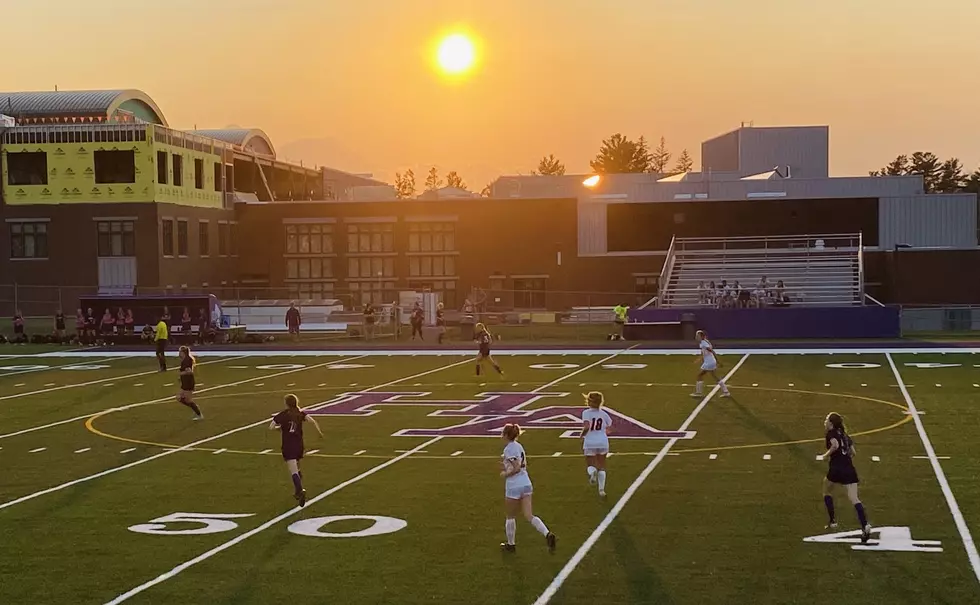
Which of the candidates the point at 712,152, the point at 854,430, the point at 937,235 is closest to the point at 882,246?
the point at 937,235

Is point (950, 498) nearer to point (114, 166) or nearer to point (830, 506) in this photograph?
point (830, 506)

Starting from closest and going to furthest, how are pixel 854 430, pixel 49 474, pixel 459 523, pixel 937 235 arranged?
pixel 459 523 → pixel 49 474 → pixel 854 430 → pixel 937 235

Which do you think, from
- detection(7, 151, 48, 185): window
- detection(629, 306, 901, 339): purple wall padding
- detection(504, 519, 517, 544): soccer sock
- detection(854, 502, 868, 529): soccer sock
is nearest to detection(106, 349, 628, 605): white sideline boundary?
detection(504, 519, 517, 544): soccer sock

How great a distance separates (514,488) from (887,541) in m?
4.55

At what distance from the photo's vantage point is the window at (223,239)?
71.1 meters

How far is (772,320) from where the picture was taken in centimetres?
5006

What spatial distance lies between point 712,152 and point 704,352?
62.7 metres

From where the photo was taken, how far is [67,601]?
1209 centimetres

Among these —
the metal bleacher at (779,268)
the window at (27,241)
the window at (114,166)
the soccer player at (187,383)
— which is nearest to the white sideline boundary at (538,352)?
the metal bleacher at (779,268)

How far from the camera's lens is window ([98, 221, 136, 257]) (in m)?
64.8

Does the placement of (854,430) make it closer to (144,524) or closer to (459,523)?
(459,523)

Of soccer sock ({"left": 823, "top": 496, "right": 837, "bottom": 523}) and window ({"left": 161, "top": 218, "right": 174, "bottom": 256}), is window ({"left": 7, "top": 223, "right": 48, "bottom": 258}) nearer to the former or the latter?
window ({"left": 161, "top": 218, "right": 174, "bottom": 256})

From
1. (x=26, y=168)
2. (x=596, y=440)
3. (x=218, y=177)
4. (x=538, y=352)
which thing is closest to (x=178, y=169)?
(x=218, y=177)

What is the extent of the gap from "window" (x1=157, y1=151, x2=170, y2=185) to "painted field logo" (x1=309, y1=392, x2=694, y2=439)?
126 ft
